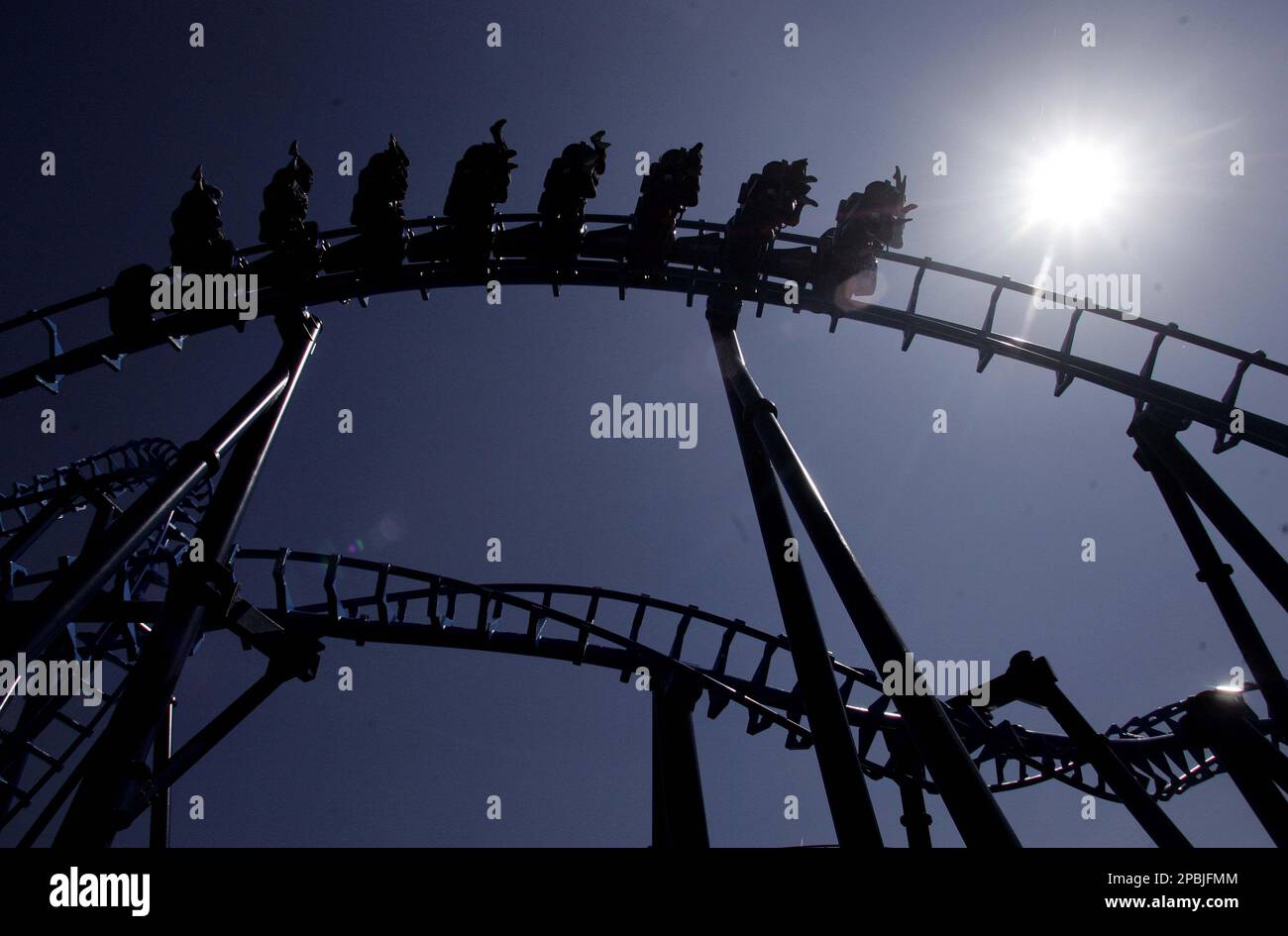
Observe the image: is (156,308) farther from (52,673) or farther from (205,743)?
(52,673)

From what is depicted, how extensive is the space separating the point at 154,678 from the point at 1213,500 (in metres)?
6.96

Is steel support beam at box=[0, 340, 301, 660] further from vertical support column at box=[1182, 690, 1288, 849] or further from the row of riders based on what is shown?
vertical support column at box=[1182, 690, 1288, 849]

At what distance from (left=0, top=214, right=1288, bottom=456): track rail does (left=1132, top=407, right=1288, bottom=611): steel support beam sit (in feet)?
0.67

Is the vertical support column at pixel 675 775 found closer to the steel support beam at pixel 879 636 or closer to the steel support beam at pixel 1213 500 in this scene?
the steel support beam at pixel 879 636

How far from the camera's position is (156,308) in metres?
5.99

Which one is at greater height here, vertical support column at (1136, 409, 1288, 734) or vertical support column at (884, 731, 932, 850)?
vertical support column at (1136, 409, 1288, 734)

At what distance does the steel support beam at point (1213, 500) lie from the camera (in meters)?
5.91

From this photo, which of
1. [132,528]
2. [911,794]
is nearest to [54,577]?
[132,528]

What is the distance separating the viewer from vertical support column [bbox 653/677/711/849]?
560 cm

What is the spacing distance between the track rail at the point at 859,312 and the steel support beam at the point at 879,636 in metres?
1.27

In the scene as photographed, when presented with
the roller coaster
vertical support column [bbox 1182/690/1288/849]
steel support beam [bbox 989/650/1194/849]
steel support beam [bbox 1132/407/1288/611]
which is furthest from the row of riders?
vertical support column [bbox 1182/690/1288/849]

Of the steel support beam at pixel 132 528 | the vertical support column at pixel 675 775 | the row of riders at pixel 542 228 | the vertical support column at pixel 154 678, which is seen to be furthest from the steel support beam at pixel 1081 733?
the steel support beam at pixel 132 528
